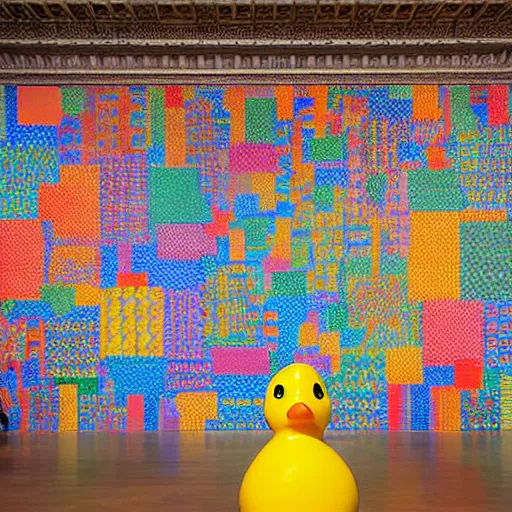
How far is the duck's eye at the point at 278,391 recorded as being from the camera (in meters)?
1.96

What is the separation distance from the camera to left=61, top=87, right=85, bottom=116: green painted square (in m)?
3.89

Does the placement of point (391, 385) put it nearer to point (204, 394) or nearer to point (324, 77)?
point (204, 394)

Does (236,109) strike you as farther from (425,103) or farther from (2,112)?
(2,112)

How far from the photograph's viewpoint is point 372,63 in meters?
3.90

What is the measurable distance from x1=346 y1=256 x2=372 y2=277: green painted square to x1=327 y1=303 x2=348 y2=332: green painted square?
0.56 feet

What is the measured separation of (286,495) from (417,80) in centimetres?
263

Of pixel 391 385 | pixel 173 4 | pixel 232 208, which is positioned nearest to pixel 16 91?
pixel 173 4

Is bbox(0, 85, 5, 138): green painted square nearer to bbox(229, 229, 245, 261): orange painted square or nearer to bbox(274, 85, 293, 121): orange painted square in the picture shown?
bbox(229, 229, 245, 261): orange painted square

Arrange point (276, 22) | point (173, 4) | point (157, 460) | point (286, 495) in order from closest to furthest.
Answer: point (286, 495) → point (157, 460) → point (173, 4) → point (276, 22)

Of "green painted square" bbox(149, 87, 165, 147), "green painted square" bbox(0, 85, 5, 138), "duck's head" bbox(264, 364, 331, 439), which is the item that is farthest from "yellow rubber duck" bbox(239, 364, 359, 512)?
"green painted square" bbox(0, 85, 5, 138)

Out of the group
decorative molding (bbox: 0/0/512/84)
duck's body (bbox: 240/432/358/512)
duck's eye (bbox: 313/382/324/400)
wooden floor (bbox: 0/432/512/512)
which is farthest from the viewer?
decorative molding (bbox: 0/0/512/84)

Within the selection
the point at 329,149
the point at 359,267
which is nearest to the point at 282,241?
the point at 359,267

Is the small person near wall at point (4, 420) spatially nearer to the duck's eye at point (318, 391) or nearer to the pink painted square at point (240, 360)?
the pink painted square at point (240, 360)

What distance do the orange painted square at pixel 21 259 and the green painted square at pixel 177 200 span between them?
59 cm
